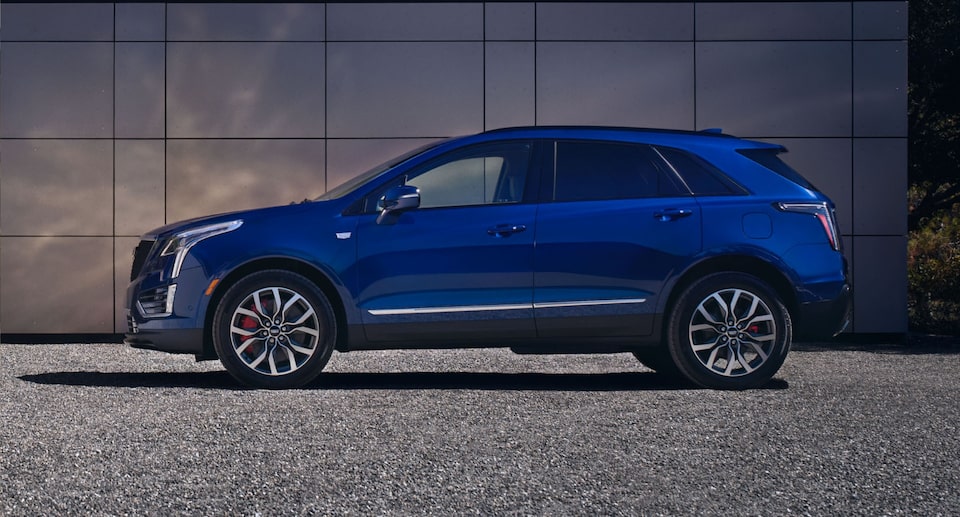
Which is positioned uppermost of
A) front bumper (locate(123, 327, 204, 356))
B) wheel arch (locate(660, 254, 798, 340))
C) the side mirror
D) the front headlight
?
the side mirror

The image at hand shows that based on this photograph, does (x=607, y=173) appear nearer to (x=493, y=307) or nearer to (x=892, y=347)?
(x=493, y=307)

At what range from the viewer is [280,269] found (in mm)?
7656

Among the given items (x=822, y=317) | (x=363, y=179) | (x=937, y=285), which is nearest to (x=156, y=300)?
(x=363, y=179)

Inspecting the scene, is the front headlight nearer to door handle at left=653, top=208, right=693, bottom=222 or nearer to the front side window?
the front side window

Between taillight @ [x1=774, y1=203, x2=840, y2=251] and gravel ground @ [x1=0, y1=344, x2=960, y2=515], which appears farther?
taillight @ [x1=774, y1=203, x2=840, y2=251]

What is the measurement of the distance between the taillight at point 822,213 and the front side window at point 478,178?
178 centimetres

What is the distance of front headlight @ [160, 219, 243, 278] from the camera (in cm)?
764

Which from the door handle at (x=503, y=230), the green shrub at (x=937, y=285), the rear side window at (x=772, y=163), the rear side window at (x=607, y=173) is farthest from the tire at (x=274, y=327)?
the green shrub at (x=937, y=285)

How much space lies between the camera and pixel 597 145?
8094 mm

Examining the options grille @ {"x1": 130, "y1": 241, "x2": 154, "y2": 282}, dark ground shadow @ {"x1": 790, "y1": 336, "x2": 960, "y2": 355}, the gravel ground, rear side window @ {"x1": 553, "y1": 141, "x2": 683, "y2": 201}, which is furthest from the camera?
dark ground shadow @ {"x1": 790, "y1": 336, "x2": 960, "y2": 355}

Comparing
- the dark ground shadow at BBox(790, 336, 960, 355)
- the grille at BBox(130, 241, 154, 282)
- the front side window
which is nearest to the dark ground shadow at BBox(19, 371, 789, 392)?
the grille at BBox(130, 241, 154, 282)

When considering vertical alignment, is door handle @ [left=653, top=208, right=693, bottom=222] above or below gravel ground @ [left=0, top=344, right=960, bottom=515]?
above

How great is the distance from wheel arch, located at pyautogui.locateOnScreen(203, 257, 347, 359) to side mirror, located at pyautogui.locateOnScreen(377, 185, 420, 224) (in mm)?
546

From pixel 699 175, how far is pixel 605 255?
92cm
